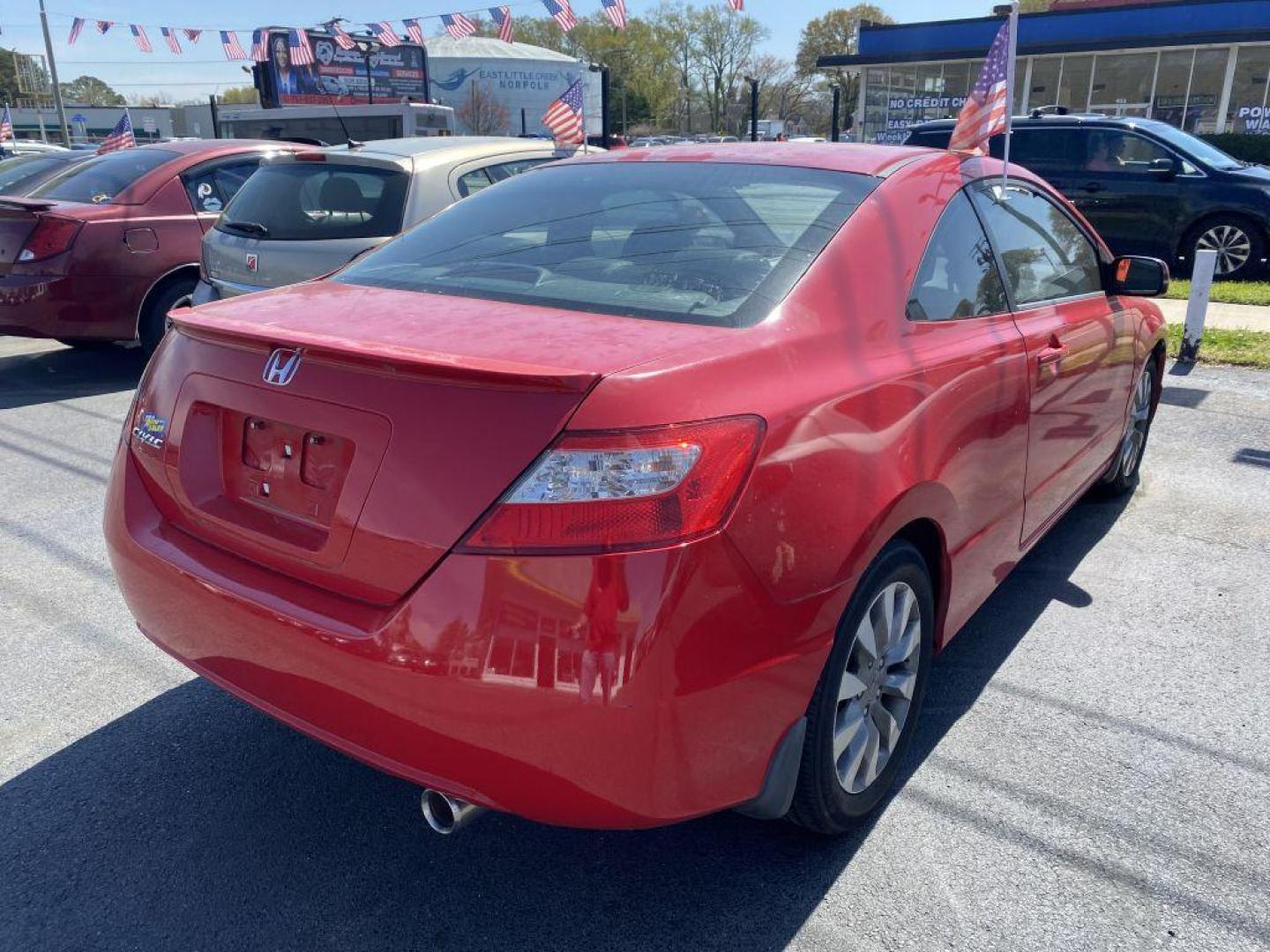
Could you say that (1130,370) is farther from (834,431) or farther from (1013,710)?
(834,431)

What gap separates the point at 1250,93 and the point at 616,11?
880 inches

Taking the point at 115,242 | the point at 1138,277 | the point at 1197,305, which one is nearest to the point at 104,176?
the point at 115,242

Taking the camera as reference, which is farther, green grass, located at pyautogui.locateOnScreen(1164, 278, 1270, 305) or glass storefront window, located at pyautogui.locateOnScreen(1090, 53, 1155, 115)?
glass storefront window, located at pyautogui.locateOnScreen(1090, 53, 1155, 115)

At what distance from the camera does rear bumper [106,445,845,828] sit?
70.9 inches

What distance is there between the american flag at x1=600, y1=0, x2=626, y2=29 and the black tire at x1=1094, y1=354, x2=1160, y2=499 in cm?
1155

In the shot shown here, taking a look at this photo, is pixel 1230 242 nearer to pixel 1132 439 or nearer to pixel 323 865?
pixel 1132 439

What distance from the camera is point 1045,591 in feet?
13.1

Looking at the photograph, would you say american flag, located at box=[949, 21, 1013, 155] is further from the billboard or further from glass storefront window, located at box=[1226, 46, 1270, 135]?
glass storefront window, located at box=[1226, 46, 1270, 135]

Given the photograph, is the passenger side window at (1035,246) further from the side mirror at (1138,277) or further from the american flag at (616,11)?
the american flag at (616,11)

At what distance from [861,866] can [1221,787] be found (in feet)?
3.48

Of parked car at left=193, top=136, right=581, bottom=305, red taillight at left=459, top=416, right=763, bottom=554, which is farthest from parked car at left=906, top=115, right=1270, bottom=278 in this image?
red taillight at left=459, top=416, right=763, bottom=554

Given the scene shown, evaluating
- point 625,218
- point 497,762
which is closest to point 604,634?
point 497,762

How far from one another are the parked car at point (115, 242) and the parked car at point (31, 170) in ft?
4.73

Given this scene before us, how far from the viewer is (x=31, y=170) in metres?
10.8
